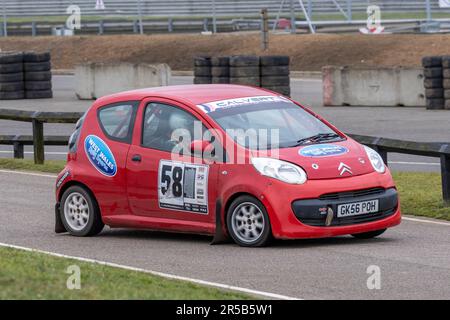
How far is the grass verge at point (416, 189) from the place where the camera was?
14.2 meters

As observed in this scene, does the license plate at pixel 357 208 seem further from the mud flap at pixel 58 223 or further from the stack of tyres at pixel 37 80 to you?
the stack of tyres at pixel 37 80

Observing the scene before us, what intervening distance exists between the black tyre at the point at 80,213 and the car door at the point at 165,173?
0.52m

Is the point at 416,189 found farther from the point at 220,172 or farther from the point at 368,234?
the point at 220,172

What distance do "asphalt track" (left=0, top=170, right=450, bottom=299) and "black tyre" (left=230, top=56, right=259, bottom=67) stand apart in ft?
58.3

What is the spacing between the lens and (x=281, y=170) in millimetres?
11633

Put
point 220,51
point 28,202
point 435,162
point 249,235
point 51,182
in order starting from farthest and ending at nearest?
point 220,51, point 435,162, point 51,182, point 28,202, point 249,235

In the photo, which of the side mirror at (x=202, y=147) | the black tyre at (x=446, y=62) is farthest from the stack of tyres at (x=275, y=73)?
the side mirror at (x=202, y=147)

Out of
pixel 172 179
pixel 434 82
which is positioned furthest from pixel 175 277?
pixel 434 82

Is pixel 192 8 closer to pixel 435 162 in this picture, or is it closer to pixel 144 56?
pixel 144 56

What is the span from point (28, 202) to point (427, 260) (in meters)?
6.14

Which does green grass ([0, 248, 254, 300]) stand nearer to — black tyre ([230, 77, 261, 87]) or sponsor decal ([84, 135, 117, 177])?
sponsor decal ([84, 135, 117, 177])

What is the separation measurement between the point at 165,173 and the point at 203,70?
20714 mm

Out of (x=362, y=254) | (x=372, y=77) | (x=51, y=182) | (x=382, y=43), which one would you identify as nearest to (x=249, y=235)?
(x=362, y=254)

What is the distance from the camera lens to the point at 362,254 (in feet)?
37.1
